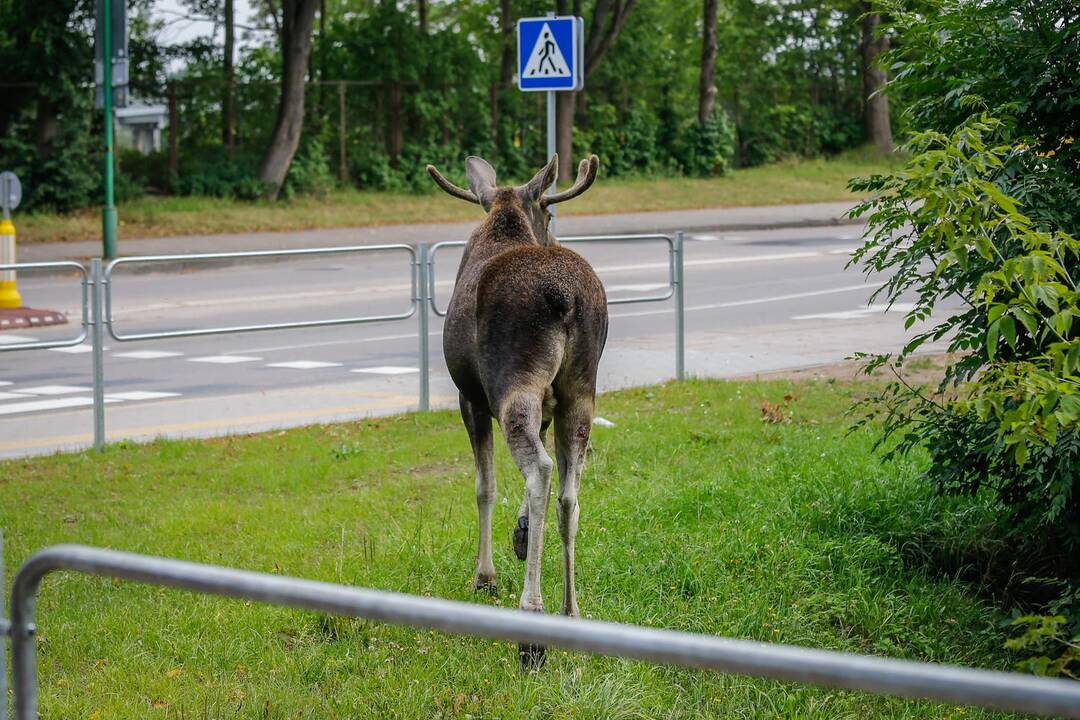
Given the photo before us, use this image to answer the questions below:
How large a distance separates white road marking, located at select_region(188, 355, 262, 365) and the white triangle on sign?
445cm

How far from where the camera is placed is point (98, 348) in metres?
10.4

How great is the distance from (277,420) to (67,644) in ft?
18.7

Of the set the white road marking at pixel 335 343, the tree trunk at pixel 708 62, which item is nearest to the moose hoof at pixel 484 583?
the white road marking at pixel 335 343

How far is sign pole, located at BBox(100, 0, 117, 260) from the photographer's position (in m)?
23.5

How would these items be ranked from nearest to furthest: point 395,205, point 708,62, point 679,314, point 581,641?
1. point 581,641
2. point 679,314
3. point 395,205
4. point 708,62

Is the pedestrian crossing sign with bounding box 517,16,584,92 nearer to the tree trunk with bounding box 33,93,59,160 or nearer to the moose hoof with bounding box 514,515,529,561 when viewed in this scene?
the moose hoof with bounding box 514,515,529,561

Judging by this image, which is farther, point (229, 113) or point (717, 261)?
point (229, 113)

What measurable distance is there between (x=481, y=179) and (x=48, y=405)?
21.7 feet

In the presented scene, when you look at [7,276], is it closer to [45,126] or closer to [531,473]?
[45,126]

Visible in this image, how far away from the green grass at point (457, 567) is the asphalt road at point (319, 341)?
5.15ft

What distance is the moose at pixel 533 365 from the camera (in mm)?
5176

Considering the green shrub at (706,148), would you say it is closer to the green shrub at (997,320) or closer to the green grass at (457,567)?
the green grass at (457,567)

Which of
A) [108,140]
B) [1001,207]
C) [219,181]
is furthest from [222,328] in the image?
[219,181]

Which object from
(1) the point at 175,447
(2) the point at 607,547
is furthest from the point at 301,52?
(2) the point at 607,547
